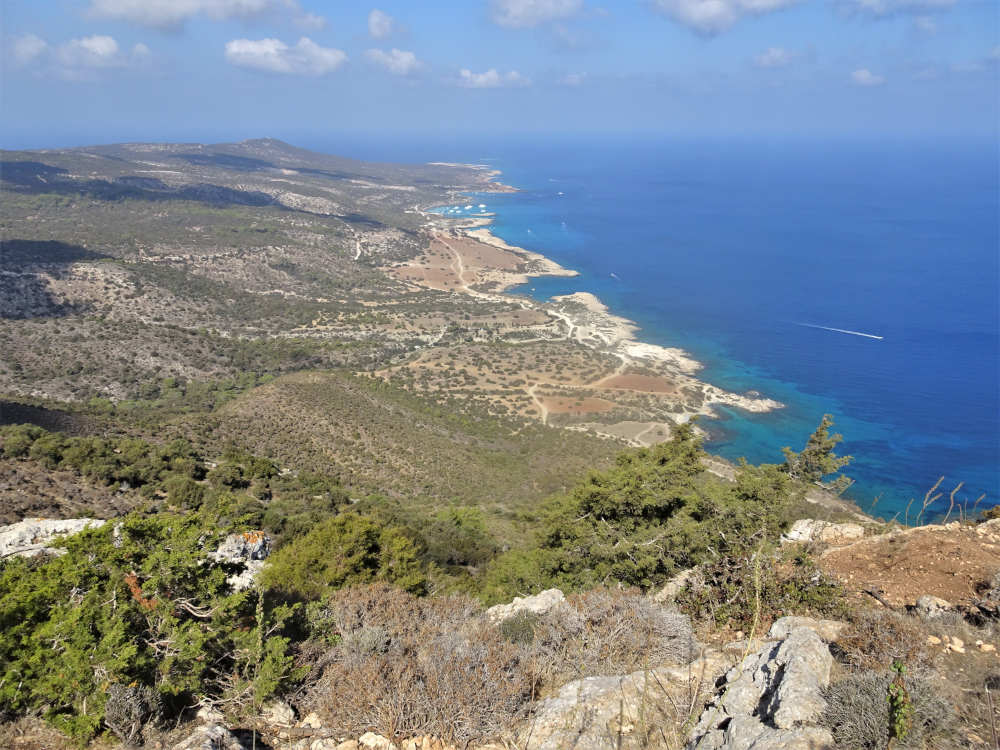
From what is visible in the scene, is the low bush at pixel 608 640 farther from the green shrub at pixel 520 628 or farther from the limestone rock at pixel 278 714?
the limestone rock at pixel 278 714

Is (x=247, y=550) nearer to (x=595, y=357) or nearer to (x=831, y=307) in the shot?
(x=595, y=357)

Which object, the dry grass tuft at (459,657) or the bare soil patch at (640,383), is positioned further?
the bare soil patch at (640,383)

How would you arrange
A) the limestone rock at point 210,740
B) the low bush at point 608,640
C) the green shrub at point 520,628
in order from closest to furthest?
the limestone rock at point 210,740 < the low bush at point 608,640 < the green shrub at point 520,628

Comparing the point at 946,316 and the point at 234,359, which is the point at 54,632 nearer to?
the point at 234,359

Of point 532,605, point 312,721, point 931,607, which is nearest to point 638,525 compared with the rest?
point 532,605

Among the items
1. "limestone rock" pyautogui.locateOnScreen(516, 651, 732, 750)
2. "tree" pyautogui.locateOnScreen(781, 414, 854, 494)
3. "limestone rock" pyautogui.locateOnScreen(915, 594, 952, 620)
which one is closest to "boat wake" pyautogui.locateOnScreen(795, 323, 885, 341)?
"tree" pyautogui.locateOnScreen(781, 414, 854, 494)

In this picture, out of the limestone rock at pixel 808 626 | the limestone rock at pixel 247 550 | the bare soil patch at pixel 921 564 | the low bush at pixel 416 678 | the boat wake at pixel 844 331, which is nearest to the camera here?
the low bush at pixel 416 678

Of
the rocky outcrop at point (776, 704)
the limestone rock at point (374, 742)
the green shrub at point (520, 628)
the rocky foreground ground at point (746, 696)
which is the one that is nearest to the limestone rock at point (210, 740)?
the rocky foreground ground at point (746, 696)
